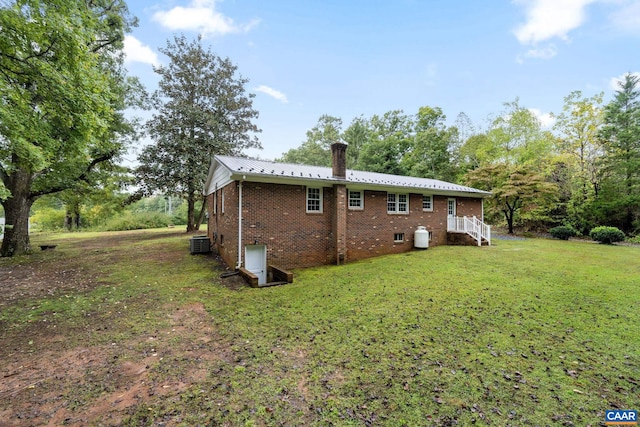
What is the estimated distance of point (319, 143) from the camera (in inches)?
1513

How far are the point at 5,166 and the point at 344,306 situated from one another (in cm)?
1407

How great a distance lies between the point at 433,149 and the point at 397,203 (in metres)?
19.8

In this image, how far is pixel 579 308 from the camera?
543 cm

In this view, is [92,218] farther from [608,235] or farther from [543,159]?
[543,159]

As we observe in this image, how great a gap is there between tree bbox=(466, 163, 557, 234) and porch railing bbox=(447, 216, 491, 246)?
5636mm

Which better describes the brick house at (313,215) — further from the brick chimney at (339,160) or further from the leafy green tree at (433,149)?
the leafy green tree at (433,149)

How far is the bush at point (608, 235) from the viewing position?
49.9ft

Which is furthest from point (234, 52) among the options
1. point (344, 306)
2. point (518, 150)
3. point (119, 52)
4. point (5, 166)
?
point (518, 150)

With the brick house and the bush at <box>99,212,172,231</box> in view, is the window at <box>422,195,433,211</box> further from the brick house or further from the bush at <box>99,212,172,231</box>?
the bush at <box>99,212,172,231</box>

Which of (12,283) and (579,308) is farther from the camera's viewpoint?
(12,283)

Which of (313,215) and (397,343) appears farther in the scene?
(313,215)

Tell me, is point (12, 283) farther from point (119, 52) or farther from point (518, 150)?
point (518, 150)

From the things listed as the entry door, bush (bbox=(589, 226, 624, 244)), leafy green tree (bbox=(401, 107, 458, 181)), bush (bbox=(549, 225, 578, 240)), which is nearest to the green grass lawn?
the entry door

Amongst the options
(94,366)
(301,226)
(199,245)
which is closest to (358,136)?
(199,245)
